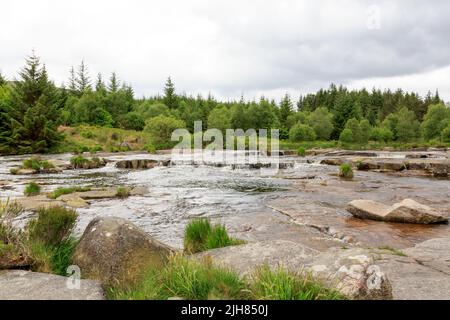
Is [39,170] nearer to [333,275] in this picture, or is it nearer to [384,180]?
[384,180]

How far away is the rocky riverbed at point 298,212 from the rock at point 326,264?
76mm

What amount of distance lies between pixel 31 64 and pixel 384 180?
152ft

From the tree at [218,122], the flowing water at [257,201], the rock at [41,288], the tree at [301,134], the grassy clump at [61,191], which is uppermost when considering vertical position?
the tree at [218,122]

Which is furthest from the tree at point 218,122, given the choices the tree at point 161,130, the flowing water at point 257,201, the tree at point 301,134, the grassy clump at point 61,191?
the grassy clump at point 61,191

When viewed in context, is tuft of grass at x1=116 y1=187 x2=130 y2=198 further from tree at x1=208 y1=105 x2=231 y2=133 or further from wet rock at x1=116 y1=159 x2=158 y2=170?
tree at x1=208 y1=105 x2=231 y2=133

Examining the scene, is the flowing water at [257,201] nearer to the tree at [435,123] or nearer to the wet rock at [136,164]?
the wet rock at [136,164]

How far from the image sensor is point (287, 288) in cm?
399

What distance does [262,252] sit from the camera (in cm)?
604

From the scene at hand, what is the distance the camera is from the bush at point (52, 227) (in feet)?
20.8

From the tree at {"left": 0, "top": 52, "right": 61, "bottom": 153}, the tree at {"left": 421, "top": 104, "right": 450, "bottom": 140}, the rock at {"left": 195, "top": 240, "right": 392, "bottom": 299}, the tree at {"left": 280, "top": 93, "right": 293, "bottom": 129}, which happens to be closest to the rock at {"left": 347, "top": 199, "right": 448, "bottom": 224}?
the rock at {"left": 195, "top": 240, "right": 392, "bottom": 299}

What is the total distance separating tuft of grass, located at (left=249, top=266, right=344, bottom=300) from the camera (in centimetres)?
395

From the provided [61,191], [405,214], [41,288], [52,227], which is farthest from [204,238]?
[61,191]

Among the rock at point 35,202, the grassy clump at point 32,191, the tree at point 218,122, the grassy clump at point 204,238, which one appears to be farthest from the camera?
the tree at point 218,122
